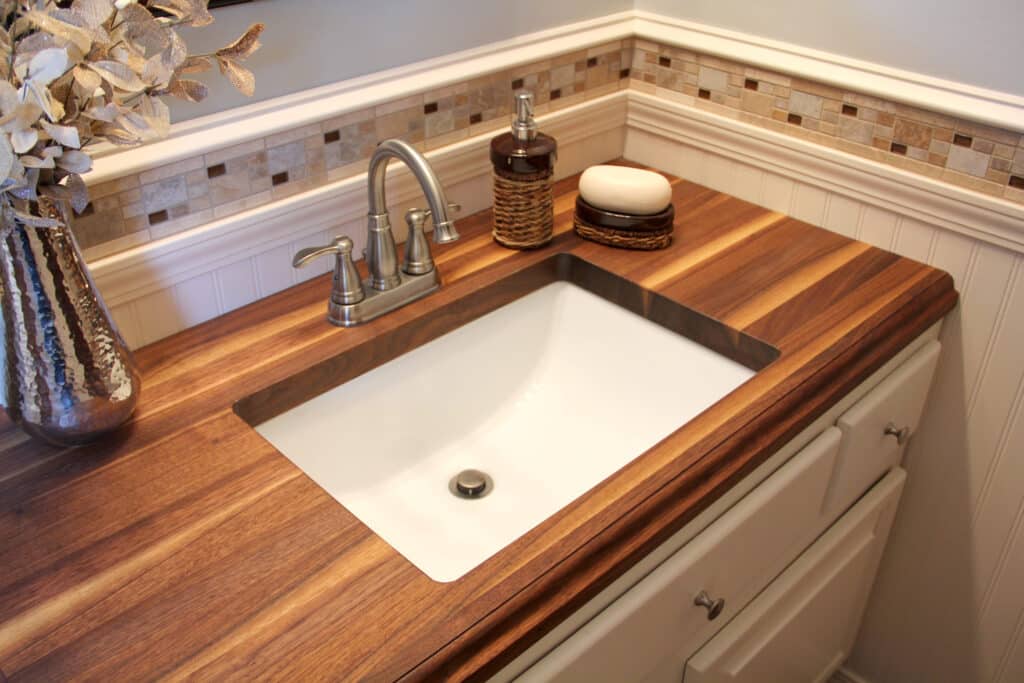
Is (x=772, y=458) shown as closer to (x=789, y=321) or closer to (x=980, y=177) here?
(x=789, y=321)

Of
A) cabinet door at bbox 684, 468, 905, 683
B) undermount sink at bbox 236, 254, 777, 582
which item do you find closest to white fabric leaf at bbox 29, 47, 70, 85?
undermount sink at bbox 236, 254, 777, 582

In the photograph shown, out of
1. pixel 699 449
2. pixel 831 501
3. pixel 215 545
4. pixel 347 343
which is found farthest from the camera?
pixel 831 501

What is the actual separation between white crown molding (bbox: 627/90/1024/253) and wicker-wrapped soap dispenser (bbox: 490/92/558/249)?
11.6 inches

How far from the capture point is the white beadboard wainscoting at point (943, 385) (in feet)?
3.97

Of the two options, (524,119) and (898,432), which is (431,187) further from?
(898,432)

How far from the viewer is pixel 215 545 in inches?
32.5

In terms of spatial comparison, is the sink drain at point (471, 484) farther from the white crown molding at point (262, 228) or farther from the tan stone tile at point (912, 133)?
the tan stone tile at point (912, 133)

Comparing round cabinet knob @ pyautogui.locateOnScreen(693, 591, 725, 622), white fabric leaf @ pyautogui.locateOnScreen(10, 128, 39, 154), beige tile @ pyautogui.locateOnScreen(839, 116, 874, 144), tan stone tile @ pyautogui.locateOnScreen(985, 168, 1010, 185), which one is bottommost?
round cabinet knob @ pyautogui.locateOnScreen(693, 591, 725, 622)

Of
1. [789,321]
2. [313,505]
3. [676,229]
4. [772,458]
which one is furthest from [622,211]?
[313,505]

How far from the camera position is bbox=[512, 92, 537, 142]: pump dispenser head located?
3.77 feet

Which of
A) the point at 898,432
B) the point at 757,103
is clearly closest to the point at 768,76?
the point at 757,103

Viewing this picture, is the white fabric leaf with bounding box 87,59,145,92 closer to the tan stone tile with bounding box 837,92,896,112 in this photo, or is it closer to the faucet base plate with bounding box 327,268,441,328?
the faucet base plate with bounding box 327,268,441,328

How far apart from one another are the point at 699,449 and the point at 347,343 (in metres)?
0.40

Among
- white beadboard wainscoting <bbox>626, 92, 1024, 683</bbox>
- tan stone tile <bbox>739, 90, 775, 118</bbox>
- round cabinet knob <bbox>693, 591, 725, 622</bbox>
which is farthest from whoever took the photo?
tan stone tile <bbox>739, 90, 775, 118</bbox>
